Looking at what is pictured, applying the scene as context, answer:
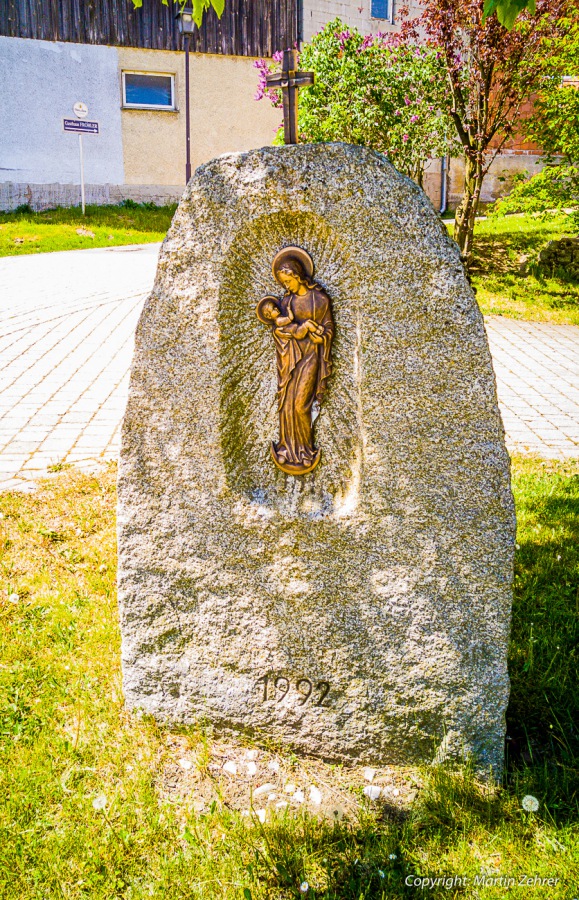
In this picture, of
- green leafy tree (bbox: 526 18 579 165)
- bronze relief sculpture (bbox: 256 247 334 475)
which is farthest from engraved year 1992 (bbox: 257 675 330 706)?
green leafy tree (bbox: 526 18 579 165)

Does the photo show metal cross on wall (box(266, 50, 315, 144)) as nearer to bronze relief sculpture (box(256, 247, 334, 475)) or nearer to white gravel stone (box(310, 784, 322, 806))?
bronze relief sculpture (box(256, 247, 334, 475))

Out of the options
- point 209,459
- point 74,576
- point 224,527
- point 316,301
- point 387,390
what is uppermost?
point 316,301

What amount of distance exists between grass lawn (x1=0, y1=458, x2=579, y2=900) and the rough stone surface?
16cm

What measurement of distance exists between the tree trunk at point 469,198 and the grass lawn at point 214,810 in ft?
26.2

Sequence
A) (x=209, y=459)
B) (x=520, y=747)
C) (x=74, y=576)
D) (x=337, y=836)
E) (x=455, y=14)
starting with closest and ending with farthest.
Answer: (x=337, y=836), (x=209, y=459), (x=520, y=747), (x=74, y=576), (x=455, y=14)

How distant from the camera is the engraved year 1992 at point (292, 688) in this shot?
2496 mm

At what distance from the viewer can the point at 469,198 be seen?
10.2 m

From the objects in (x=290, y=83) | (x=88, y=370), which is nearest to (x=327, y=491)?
(x=290, y=83)

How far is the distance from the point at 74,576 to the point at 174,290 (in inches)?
74.6

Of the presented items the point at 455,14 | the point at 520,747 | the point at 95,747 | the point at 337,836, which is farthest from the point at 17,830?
the point at 455,14

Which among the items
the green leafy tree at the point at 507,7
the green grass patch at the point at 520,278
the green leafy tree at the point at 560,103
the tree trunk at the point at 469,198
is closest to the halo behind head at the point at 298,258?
the green leafy tree at the point at 507,7

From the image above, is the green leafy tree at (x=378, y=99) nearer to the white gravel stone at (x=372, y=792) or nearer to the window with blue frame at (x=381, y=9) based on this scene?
the window with blue frame at (x=381, y=9)

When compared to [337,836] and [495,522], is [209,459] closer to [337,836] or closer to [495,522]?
[495,522]

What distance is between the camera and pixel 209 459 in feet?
7.93
